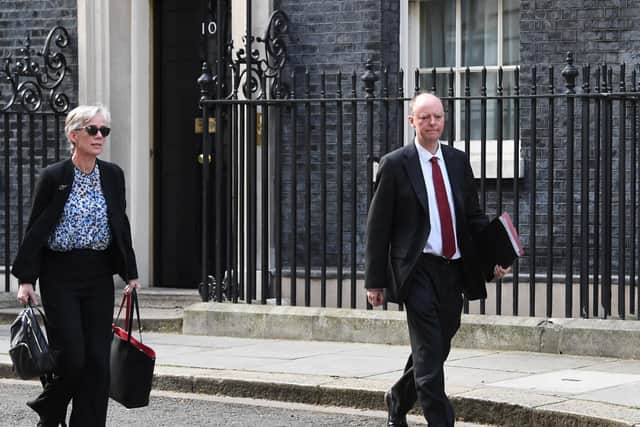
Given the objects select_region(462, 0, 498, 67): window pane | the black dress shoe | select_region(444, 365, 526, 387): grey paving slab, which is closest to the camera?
the black dress shoe

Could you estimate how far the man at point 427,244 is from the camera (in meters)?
6.21

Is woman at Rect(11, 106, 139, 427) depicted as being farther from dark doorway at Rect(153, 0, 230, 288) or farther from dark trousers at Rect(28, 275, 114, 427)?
dark doorway at Rect(153, 0, 230, 288)

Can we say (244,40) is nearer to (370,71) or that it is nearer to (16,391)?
(370,71)

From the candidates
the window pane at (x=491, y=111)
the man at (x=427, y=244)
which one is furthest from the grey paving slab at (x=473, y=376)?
the window pane at (x=491, y=111)

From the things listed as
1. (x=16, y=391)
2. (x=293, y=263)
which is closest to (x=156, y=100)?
(x=293, y=263)

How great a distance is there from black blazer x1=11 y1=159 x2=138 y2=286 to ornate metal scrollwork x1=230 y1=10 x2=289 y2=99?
4.47 m

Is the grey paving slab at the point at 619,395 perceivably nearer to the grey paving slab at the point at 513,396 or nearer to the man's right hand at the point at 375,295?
the grey paving slab at the point at 513,396

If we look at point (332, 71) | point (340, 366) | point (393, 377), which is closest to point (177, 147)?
point (332, 71)

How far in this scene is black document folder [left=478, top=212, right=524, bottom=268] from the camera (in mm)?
6270

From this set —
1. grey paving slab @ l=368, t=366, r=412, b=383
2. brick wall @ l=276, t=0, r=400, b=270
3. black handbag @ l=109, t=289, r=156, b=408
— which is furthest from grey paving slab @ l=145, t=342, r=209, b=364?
black handbag @ l=109, t=289, r=156, b=408

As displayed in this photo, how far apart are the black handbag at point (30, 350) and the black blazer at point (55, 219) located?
197 millimetres

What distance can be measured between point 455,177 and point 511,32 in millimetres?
5243

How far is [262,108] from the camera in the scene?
1068 centimetres

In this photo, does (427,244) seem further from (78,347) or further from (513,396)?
(78,347)
